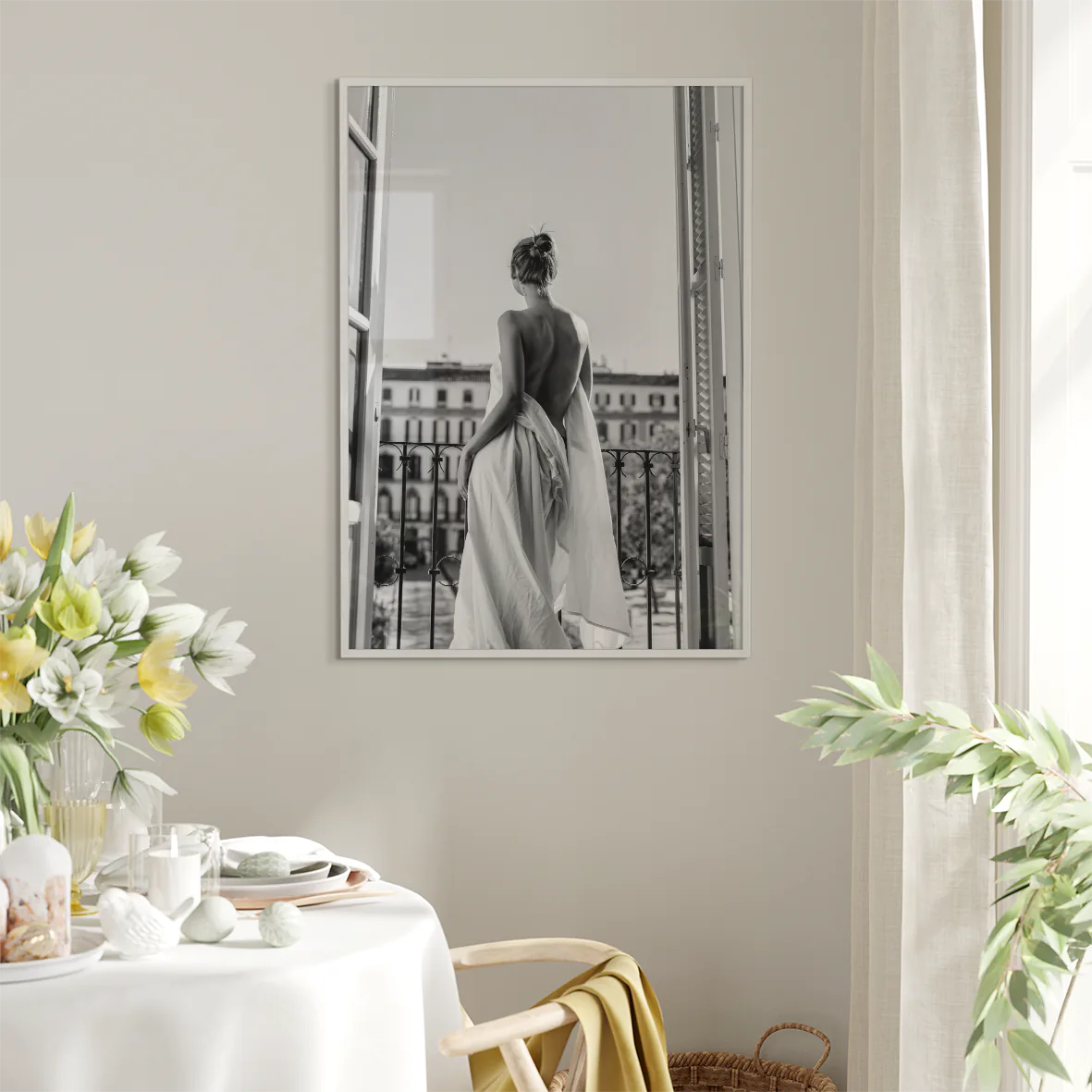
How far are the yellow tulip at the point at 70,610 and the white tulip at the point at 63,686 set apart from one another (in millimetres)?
36

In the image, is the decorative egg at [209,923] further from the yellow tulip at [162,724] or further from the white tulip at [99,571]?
the white tulip at [99,571]

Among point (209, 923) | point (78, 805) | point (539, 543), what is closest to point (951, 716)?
point (209, 923)

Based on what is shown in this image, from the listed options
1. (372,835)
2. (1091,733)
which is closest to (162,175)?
(372,835)

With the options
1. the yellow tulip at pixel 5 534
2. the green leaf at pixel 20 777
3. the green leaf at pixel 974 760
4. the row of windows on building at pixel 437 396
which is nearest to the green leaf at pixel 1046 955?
the green leaf at pixel 974 760

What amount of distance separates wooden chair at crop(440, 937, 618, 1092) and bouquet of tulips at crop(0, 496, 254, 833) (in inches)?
21.7

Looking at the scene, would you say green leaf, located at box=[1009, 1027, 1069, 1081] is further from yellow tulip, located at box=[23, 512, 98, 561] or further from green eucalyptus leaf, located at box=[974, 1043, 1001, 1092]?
yellow tulip, located at box=[23, 512, 98, 561]

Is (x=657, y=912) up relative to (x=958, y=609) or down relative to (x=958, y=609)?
down

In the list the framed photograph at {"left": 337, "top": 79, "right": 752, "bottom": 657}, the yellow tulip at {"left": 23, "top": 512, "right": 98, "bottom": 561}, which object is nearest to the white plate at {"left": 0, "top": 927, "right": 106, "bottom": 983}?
the yellow tulip at {"left": 23, "top": 512, "right": 98, "bottom": 561}

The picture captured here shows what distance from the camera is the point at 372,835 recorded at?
233 cm

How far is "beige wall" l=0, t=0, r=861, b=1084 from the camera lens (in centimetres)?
233

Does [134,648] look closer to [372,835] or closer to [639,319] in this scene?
[372,835]

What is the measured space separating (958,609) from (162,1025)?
1160 mm

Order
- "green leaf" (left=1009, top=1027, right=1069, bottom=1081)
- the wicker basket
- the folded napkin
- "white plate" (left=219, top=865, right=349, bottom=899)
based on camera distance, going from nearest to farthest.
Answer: "green leaf" (left=1009, top=1027, right=1069, bottom=1081) → "white plate" (left=219, top=865, right=349, bottom=899) → the folded napkin → the wicker basket

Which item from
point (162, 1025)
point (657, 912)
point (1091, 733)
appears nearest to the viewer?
point (162, 1025)
